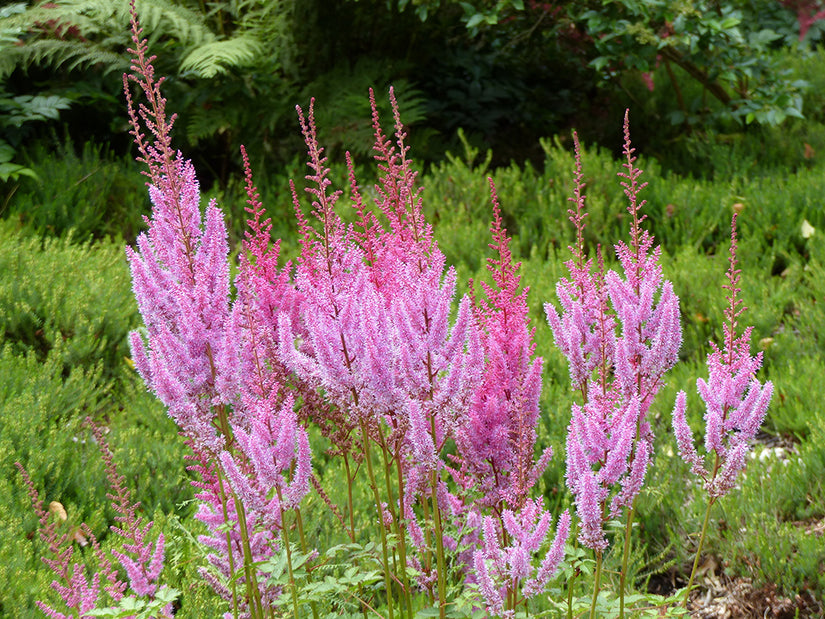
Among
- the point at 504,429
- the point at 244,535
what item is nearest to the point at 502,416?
the point at 504,429

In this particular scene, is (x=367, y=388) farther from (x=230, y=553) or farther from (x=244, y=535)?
(x=230, y=553)

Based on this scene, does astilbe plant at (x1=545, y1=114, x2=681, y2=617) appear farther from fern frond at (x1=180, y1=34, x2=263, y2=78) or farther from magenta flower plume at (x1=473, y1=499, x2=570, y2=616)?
fern frond at (x1=180, y1=34, x2=263, y2=78)

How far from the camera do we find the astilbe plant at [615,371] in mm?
1510

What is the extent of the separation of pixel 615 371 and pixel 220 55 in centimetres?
473

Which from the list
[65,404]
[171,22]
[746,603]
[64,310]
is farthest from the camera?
[171,22]

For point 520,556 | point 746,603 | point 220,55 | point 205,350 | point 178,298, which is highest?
point 220,55

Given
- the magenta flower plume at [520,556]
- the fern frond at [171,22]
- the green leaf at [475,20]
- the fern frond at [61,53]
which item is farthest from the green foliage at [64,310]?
the green leaf at [475,20]

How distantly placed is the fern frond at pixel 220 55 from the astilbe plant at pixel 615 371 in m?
4.38

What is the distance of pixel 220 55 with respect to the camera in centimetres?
566

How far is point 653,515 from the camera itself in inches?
122

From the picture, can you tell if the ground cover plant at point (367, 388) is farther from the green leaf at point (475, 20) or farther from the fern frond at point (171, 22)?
the fern frond at point (171, 22)

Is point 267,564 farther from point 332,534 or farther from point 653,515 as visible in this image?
point 653,515

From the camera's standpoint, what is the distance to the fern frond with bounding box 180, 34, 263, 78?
562cm

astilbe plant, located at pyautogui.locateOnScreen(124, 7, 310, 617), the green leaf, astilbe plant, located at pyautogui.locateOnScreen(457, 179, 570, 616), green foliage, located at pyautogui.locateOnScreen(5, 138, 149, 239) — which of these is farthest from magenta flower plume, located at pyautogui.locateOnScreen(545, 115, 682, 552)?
green foliage, located at pyautogui.locateOnScreen(5, 138, 149, 239)
